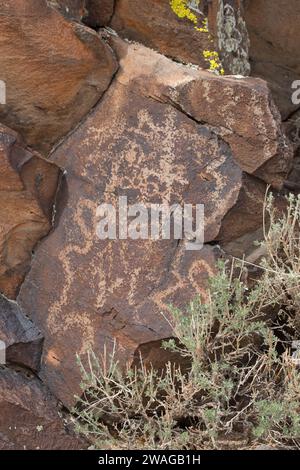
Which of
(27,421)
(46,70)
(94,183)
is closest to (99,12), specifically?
(46,70)

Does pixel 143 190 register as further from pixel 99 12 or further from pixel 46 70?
pixel 99 12

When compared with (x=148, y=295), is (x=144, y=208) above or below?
above

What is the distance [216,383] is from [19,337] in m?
0.92

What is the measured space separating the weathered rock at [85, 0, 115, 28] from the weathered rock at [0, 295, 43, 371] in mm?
1409

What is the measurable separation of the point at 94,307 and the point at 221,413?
Answer: 0.75 m

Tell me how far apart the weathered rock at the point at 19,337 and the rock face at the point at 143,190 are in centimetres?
4

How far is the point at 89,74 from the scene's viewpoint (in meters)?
4.09

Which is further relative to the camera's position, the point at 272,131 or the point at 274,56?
the point at 274,56

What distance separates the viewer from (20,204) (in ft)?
13.1

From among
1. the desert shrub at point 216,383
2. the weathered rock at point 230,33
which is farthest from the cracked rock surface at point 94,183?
the weathered rock at point 230,33

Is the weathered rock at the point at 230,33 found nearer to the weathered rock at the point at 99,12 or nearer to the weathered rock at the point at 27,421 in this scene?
the weathered rock at the point at 99,12

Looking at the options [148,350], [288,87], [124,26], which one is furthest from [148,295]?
[288,87]

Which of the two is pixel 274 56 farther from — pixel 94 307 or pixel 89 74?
pixel 94 307

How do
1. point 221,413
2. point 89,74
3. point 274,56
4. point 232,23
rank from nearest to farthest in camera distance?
1. point 221,413
2. point 89,74
3. point 232,23
4. point 274,56
